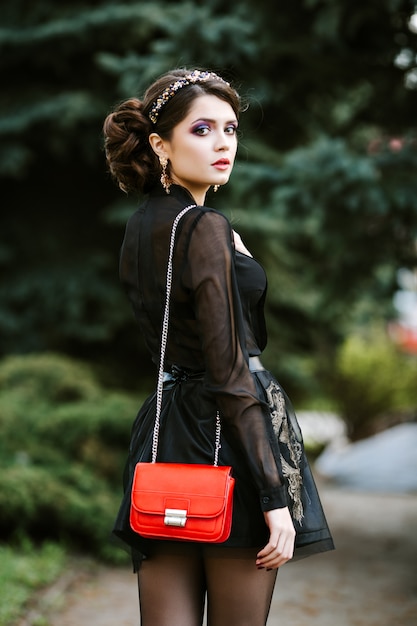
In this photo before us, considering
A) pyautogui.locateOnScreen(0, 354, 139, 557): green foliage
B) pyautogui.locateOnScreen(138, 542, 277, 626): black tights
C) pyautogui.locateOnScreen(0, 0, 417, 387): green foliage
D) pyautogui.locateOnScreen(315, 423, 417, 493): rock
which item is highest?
pyautogui.locateOnScreen(0, 0, 417, 387): green foliage

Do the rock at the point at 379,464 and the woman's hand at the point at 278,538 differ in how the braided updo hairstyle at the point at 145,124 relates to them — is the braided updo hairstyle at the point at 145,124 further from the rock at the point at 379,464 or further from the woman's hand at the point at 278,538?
the rock at the point at 379,464

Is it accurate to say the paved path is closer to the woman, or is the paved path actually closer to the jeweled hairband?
the woman

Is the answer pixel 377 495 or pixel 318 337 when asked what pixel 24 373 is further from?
pixel 318 337

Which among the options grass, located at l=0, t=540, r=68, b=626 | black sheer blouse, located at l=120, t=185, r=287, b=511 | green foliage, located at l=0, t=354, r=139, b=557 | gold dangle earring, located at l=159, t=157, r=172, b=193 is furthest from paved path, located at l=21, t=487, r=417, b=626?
gold dangle earring, located at l=159, t=157, r=172, b=193

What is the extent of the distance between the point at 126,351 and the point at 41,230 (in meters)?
1.64

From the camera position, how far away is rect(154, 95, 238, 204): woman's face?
232 centimetres

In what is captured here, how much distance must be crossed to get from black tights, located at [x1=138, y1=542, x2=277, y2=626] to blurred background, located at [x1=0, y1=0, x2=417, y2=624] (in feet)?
3.83

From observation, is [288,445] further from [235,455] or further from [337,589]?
[337,589]

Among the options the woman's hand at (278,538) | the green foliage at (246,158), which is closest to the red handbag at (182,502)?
the woman's hand at (278,538)

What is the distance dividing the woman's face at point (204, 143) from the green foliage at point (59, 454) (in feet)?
11.2

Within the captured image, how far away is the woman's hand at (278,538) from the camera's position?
2057mm

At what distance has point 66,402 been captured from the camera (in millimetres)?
7211

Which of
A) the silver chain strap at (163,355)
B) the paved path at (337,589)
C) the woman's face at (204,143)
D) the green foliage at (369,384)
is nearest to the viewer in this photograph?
the silver chain strap at (163,355)

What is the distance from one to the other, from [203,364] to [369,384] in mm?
9815
